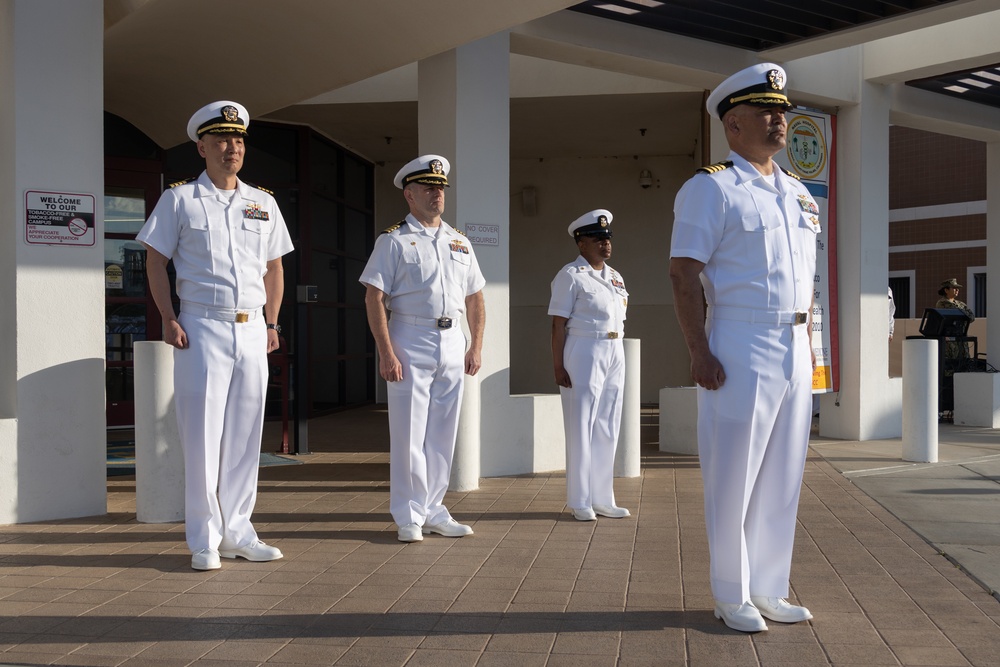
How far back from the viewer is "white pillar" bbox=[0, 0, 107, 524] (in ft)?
19.5

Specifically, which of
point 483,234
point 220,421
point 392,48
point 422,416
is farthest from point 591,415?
point 392,48

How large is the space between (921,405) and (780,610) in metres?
5.52

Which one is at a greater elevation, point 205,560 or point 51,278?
point 51,278

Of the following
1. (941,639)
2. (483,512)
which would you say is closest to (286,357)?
(483,512)

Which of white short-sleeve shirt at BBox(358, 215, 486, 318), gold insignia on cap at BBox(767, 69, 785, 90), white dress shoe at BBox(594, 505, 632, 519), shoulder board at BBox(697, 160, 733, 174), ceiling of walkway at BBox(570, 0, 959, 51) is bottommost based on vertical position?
white dress shoe at BBox(594, 505, 632, 519)

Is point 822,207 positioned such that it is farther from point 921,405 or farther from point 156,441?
point 156,441

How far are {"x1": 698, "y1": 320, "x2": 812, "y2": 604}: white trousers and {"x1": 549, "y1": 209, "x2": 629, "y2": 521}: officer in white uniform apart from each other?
2.28 m

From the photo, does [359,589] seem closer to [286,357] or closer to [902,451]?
[286,357]

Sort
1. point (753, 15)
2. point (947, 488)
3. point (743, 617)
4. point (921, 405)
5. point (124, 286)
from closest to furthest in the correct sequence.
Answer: point (743, 617)
point (947, 488)
point (753, 15)
point (921, 405)
point (124, 286)

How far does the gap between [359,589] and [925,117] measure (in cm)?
936

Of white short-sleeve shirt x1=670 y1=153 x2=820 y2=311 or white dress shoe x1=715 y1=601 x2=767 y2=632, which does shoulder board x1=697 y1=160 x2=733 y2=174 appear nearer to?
white short-sleeve shirt x1=670 y1=153 x2=820 y2=311

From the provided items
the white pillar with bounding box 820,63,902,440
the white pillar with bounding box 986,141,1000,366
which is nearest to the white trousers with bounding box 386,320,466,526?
the white pillar with bounding box 820,63,902,440

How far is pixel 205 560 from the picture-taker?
4.81 meters

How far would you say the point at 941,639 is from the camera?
3.69 meters
